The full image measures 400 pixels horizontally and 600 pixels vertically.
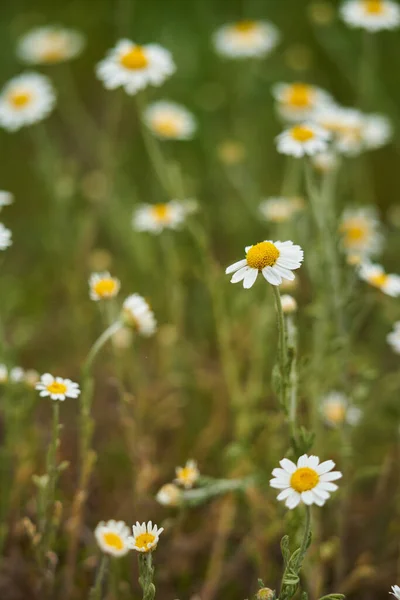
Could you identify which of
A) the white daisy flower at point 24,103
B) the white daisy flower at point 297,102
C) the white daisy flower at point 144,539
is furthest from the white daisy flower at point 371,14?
the white daisy flower at point 144,539

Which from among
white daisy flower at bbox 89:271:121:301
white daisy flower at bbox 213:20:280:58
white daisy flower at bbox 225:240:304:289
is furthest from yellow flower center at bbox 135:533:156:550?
white daisy flower at bbox 213:20:280:58

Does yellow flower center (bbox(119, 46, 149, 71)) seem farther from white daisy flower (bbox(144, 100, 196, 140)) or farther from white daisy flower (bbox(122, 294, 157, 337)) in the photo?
white daisy flower (bbox(122, 294, 157, 337))

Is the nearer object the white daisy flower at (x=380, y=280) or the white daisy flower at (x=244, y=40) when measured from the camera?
the white daisy flower at (x=380, y=280)

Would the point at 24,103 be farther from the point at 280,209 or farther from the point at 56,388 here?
the point at 56,388

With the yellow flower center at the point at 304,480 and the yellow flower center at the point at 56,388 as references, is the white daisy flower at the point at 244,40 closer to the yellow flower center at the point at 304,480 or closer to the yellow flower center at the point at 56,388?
the yellow flower center at the point at 56,388

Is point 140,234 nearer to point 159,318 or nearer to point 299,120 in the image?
point 159,318

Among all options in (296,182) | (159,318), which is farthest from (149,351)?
(296,182)
